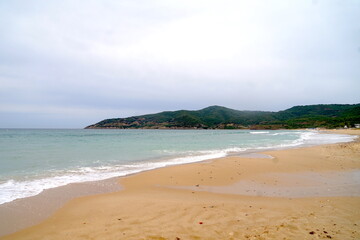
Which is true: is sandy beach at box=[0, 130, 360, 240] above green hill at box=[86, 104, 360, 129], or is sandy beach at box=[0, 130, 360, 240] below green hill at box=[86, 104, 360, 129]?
below

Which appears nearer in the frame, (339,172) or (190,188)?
(190,188)

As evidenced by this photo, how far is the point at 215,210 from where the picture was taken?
5645 millimetres

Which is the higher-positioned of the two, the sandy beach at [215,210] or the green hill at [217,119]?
the green hill at [217,119]

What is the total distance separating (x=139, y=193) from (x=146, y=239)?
365cm

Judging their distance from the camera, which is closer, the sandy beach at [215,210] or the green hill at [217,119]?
the sandy beach at [215,210]

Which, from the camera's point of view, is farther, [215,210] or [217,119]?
[217,119]

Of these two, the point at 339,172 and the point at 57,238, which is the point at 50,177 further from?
the point at 339,172

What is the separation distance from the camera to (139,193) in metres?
7.66

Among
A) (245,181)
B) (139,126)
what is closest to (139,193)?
(245,181)

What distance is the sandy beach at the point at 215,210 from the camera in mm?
4375

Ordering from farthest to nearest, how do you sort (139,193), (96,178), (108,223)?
(96,178), (139,193), (108,223)

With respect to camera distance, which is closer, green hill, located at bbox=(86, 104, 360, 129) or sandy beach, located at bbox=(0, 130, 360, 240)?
sandy beach, located at bbox=(0, 130, 360, 240)

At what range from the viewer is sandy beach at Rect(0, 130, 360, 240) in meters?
4.38

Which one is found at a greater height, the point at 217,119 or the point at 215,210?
the point at 217,119
